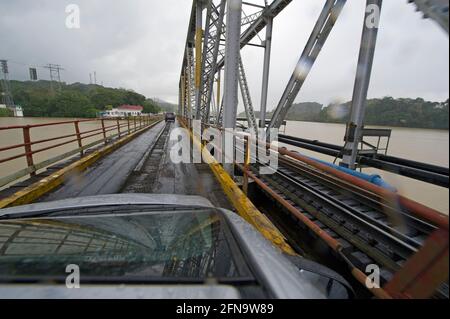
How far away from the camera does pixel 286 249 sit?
2207 millimetres

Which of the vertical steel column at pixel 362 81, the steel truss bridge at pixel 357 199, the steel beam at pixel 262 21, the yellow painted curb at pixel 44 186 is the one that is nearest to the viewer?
the steel truss bridge at pixel 357 199

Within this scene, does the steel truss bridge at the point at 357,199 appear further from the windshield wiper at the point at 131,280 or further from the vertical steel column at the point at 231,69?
the windshield wiper at the point at 131,280

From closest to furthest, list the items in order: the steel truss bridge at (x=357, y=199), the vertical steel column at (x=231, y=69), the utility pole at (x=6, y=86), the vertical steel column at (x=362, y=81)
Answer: the steel truss bridge at (x=357, y=199) < the vertical steel column at (x=362, y=81) < the vertical steel column at (x=231, y=69) < the utility pole at (x=6, y=86)

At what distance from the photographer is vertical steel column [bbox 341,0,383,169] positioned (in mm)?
3266

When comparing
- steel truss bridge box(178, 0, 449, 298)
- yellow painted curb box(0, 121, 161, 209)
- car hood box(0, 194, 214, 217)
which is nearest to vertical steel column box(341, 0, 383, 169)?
steel truss bridge box(178, 0, 449, 298)

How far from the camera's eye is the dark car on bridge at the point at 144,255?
86 centimetres

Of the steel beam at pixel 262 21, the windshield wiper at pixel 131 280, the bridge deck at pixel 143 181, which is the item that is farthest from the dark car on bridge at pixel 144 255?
the steel beam at pixel 262 21

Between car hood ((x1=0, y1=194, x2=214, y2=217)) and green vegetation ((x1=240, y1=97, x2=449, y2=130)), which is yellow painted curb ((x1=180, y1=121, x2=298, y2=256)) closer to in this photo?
car hood ((x1=0, y1=194, x2=214, y2=217))

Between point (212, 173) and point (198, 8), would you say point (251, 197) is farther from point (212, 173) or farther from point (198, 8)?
point (198, 8)

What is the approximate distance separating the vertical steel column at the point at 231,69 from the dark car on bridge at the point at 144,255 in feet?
9.44
